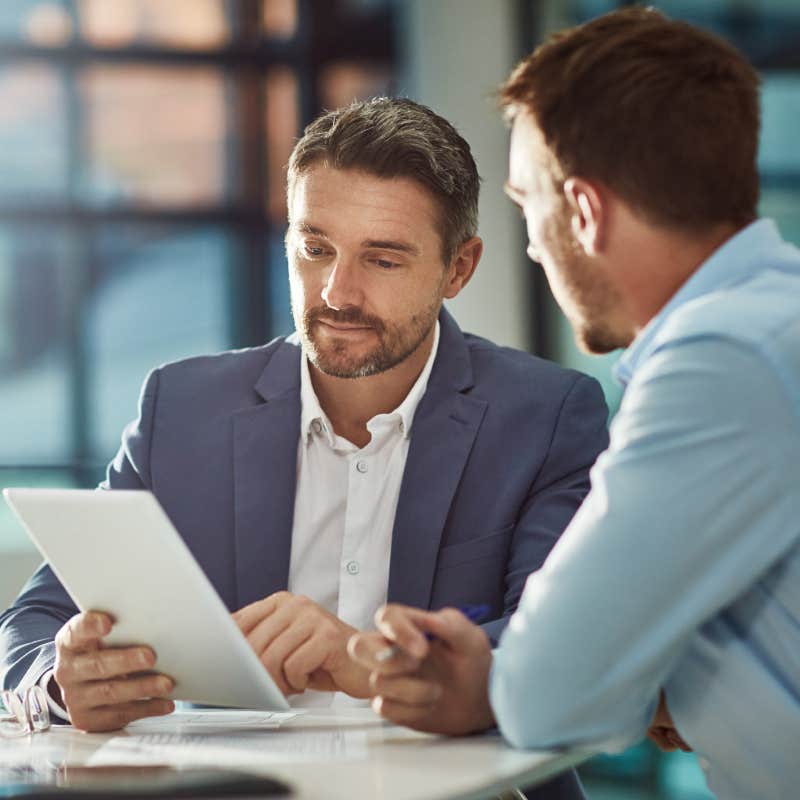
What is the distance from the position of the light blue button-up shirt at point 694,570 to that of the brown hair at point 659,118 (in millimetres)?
132

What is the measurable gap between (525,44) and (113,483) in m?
2.98

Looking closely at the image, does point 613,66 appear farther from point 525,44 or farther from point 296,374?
point 525,44

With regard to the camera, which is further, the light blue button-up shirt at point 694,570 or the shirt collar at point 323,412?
the shirt collar at point 323,412

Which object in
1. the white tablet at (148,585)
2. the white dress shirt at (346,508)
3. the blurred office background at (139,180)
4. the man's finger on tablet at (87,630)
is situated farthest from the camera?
the blurred office background at (139,180)

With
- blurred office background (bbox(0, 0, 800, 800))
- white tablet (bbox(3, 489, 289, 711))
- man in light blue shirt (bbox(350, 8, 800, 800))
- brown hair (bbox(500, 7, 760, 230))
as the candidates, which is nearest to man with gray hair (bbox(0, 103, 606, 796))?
white tablet (bbox(3, 489, 289, 711))

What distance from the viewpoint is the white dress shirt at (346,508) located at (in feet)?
6.23

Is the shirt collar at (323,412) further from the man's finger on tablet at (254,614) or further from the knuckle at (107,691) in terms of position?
the knuckle at (107,691)


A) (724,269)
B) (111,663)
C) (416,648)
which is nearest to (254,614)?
(111,663)

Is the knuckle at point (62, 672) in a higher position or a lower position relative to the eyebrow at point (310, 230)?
lower

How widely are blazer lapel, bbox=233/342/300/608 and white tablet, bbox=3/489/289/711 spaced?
0.44m

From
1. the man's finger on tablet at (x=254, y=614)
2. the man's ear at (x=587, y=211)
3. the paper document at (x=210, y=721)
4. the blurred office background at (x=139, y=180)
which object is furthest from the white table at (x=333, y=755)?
the blurred office background at (x=139, y=180)

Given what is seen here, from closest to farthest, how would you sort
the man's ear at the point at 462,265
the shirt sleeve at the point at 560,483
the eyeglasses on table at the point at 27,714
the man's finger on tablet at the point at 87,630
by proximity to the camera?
the man's finger on tablet at the point at 87,630, the eyeglasses on table at the point at 27,714, the shirt sleeve at the point at 560,483, the man's ear at the point at 462,265

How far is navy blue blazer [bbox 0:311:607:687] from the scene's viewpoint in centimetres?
184

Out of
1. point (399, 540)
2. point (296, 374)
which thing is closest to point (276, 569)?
point (399, 540)
